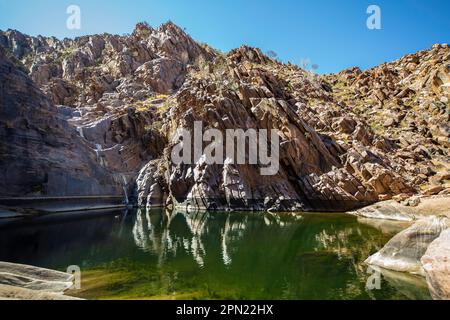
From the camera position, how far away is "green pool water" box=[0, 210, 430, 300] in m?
22.0

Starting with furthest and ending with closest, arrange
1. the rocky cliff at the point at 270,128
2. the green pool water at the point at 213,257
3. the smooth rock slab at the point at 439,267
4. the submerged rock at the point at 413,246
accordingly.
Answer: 1. the rocky cliff at the point at 270,128
2. the submerged rock at the point at 413,246
3. the green pool water at the point at 213,257
4. the smooth rock slab at the point at 439,267

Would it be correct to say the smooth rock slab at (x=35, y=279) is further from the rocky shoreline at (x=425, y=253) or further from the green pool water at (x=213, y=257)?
the rocky shoreline at (x=425, y=253)

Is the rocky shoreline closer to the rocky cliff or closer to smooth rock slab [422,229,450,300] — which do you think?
smooth rock slab [422,229,450,300]

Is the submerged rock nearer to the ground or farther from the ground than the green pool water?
farther from the ground

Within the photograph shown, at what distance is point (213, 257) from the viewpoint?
106ft

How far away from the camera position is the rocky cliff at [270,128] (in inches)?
2901

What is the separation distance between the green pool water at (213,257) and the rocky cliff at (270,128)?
19.5 metres

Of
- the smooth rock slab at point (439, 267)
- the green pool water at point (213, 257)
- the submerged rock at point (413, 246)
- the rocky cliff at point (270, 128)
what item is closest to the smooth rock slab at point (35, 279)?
the green pool water at point (213, 257)

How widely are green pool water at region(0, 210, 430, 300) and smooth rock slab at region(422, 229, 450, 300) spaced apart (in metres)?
2.12

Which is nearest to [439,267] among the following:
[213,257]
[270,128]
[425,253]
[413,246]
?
[425,253]

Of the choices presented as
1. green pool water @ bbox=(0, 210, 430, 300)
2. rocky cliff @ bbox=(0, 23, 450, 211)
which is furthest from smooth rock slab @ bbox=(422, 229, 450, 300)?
rocky cliff @ bbox=(0, 23, 450, 211)
